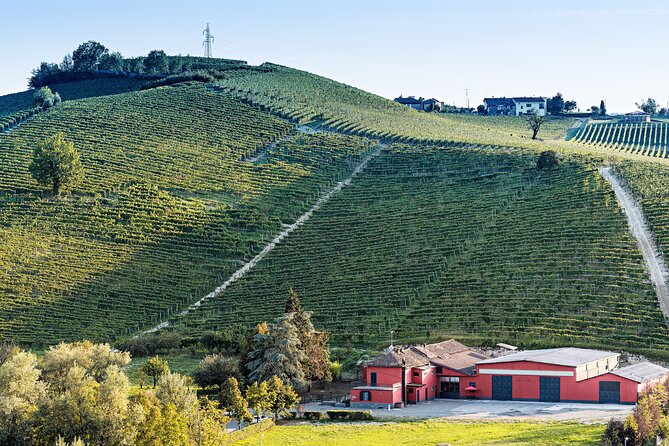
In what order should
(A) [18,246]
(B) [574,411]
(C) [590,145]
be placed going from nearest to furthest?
(B) [574,411] → (A) [18,246] → (C) [590,145]

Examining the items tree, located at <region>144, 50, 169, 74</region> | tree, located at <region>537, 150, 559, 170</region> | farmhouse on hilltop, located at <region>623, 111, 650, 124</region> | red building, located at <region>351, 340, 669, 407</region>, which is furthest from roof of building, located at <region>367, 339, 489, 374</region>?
farmhouse on hilltop, located at <region>623, 111, 650, 124</region>

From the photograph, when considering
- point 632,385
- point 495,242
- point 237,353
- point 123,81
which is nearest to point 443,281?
point 495,242

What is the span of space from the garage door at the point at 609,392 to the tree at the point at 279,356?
15548 millimetres

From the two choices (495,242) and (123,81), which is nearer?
(495,242)

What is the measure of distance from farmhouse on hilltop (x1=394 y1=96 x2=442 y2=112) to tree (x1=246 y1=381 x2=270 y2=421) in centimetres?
14044

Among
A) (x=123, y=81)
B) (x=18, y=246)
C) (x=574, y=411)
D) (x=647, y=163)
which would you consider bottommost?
(x=574, y=411)

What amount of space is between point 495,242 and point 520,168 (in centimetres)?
2364

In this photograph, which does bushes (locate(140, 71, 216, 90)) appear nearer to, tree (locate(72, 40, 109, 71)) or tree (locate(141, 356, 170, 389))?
tree (locate(72, 40, 109, 71))

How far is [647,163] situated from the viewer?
9869 centimetres

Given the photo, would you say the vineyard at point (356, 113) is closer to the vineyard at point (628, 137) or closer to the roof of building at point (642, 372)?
the vineyard at point (628, 137)

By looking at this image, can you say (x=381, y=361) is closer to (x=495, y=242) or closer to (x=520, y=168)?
(x=495, y=242)

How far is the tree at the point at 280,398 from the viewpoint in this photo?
50.4m

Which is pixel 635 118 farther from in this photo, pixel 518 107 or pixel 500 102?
pixel 500 102

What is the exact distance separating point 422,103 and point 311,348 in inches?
5515
